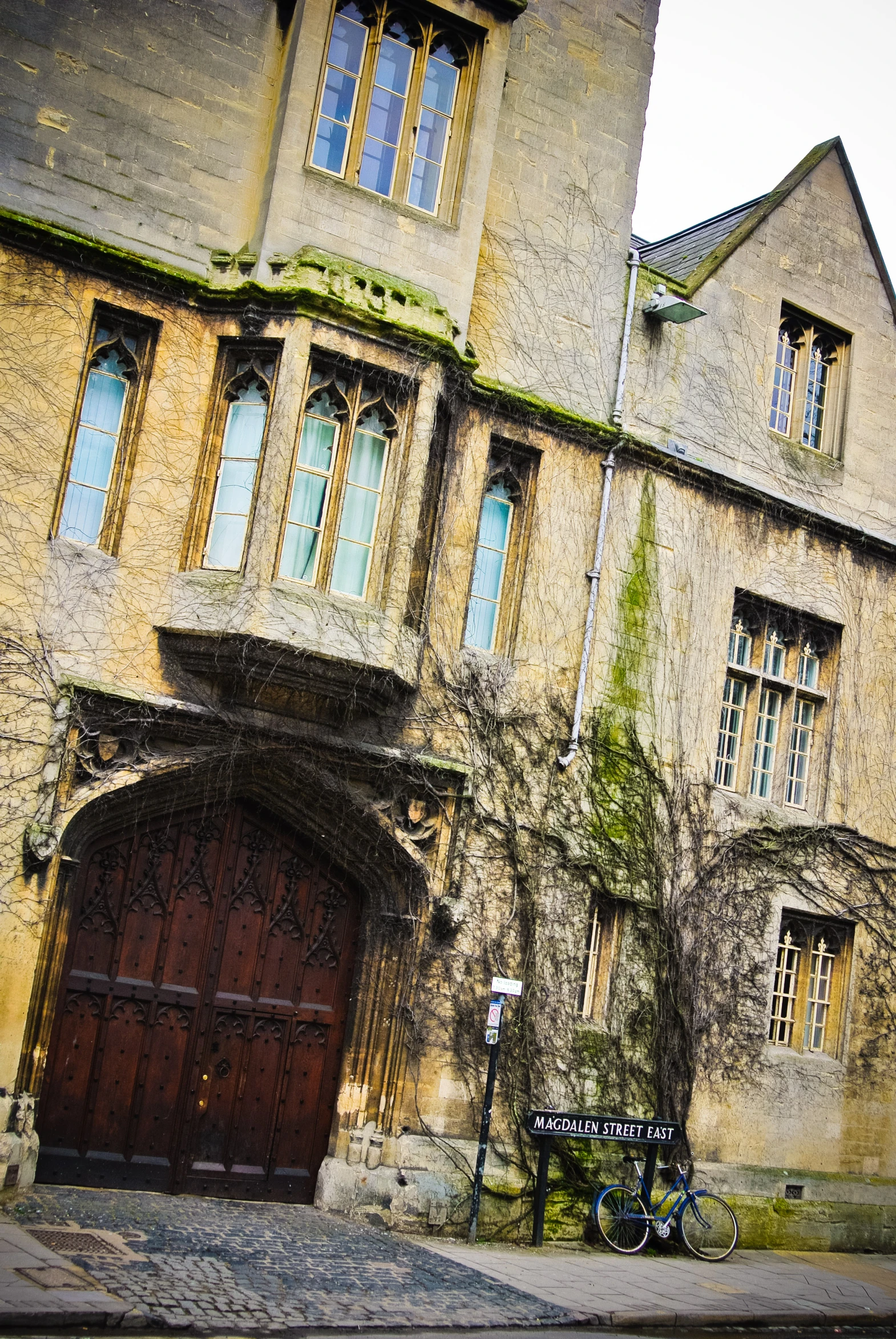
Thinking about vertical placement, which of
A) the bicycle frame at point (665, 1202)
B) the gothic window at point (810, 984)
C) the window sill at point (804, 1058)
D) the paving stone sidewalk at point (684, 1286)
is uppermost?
the gothic window at point (810, 984)

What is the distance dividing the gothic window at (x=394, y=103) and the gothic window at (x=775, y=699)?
17.8ft

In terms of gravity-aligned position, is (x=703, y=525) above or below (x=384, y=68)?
below

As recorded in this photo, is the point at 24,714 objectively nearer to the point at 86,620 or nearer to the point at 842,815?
the point at 86,620

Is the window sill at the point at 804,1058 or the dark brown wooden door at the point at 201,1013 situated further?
the window sill at the point at 804,1058

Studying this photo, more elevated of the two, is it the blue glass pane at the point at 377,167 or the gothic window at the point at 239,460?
the blue glass pane at the point at 377,167

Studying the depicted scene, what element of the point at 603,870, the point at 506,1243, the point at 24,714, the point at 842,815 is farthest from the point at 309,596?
the point at 842,815

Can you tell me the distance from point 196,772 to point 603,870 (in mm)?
4062

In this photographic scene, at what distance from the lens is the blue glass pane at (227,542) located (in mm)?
11031

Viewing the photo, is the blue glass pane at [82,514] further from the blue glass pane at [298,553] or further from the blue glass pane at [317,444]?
the blue glass pane at [317,444]

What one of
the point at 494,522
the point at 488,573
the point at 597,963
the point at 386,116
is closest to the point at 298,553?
the point at 488,573

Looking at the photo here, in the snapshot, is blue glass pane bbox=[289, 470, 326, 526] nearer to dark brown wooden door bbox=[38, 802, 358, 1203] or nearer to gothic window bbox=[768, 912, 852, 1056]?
dark brown wooden door bbox=[38, 802, 358, 1203]

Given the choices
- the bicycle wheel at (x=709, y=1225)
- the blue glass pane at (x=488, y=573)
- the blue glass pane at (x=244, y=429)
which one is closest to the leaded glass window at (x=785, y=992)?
the bicycle wheel at (x=709, y=1225)

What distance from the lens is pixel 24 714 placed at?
10.1m

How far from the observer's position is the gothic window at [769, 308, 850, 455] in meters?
15.3
